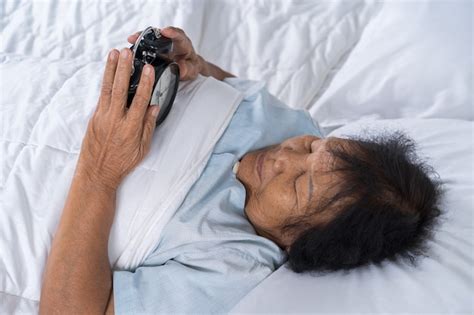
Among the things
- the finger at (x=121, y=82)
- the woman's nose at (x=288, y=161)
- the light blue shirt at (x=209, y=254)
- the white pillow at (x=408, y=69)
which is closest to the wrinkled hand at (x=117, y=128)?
the finger at (x=121, y=82)

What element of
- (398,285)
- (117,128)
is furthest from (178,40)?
(398,285)

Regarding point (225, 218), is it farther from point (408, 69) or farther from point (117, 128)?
point (408, 69)

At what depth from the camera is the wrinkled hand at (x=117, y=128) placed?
0.86 meters

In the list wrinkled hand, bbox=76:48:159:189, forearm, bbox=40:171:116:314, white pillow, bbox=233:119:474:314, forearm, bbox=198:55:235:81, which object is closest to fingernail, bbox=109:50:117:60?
wrinkled hand, bbox=76:48:159:189

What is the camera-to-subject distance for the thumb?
915 mm

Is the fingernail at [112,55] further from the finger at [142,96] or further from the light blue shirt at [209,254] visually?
the light blue shirt at [209,254]

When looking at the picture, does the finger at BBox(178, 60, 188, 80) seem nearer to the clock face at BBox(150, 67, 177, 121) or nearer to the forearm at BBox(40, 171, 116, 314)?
the clock face at BBox(150, 67, 177, 121)

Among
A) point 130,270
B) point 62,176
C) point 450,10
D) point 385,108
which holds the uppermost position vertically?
point 450,10

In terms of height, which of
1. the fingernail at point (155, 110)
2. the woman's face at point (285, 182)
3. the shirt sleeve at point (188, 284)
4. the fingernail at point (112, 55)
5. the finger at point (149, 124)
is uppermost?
the fingernail at point (112, 55)

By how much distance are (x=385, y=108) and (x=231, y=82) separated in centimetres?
44

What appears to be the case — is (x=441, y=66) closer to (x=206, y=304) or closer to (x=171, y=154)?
(x=171, y=154)

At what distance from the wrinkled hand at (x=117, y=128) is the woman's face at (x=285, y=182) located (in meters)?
0.23

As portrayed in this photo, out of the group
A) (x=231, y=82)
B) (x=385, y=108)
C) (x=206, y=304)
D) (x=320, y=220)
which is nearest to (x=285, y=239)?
(x=320, y=220)

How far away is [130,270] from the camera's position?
0.93m
